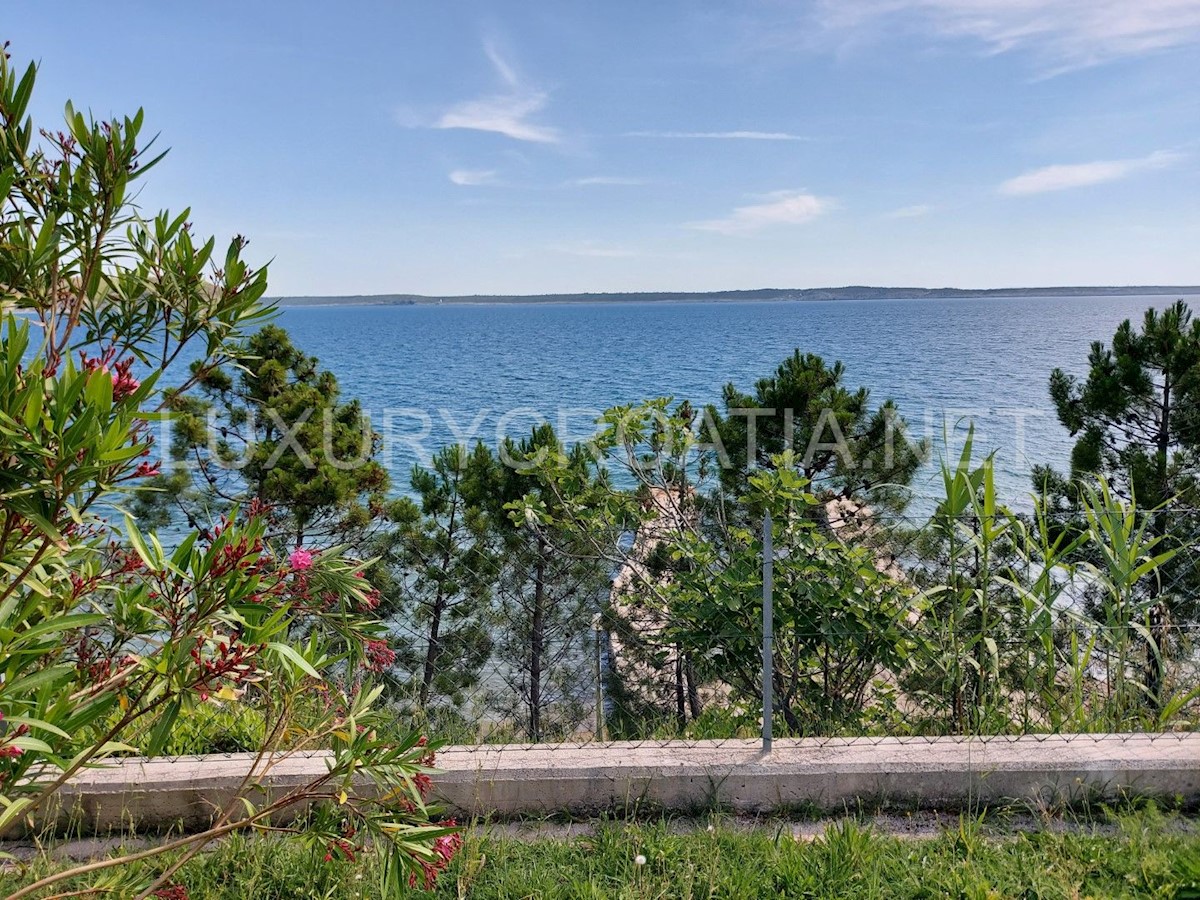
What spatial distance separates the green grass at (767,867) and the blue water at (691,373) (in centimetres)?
387

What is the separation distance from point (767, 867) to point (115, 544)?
6.73ft

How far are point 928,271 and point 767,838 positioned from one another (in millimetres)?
91373

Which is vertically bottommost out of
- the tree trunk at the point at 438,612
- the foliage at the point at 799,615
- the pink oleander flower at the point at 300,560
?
the tree trunk at the point at 438,612

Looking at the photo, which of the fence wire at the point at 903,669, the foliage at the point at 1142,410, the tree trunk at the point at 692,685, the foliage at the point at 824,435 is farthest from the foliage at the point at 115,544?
the foliage at the point at 1142,410

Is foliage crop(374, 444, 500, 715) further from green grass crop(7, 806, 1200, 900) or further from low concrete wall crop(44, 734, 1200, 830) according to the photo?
green grass crop(7, 806, 1200, 900)

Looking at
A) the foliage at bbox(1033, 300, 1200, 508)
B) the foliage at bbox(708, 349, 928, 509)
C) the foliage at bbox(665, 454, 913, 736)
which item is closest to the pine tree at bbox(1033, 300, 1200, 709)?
the foliage at bbox(1033, 300, 1200, 508)

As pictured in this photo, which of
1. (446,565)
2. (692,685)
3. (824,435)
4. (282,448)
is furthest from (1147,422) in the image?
(282,448)

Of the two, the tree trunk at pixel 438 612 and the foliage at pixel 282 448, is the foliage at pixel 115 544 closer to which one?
the tree trunk at pixel 438 612

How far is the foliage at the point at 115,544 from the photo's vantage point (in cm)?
133

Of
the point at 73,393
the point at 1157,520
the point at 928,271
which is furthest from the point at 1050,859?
the point at 928,271

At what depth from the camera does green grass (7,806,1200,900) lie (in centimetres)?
226

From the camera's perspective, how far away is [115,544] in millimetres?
1959

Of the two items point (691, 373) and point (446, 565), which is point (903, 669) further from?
point (691, 373)

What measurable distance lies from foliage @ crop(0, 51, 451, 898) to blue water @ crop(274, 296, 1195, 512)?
5207 millimetres
